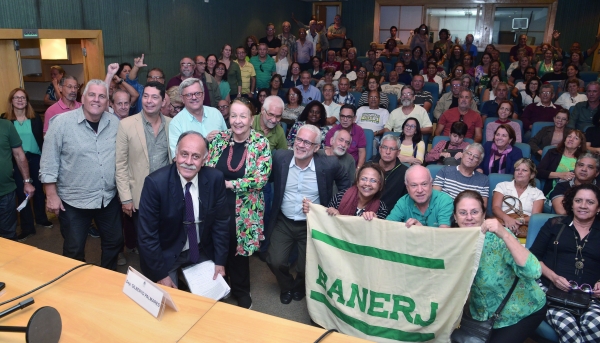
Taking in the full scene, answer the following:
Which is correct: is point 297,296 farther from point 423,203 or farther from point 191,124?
point 191,124

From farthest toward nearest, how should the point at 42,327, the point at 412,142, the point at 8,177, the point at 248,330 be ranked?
1. the point at 412,142
2. the point at 8,177
3. the point at 248,330
4. the point at 42,327

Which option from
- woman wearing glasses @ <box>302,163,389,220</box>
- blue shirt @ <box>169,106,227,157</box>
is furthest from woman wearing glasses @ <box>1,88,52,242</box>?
woman wearing glasses @ <box>302,163,389,220</box>

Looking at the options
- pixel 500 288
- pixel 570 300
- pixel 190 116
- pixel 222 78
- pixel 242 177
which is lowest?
pixel 570 300

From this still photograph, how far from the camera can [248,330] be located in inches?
69.5

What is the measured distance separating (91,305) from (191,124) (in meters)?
1.86

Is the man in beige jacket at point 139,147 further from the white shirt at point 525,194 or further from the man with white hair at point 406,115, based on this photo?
the man with white hair at point 406,115

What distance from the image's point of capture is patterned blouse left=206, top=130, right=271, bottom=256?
3.24 metres

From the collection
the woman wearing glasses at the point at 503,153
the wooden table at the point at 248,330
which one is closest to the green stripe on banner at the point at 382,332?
the wooden table at the point at 248,330

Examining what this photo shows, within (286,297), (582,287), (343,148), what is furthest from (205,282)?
(582,287)

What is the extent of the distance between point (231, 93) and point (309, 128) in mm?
4838

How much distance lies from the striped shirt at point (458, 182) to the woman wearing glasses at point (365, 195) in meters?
1.05

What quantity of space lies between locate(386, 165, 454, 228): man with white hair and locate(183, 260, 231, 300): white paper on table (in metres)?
1.22

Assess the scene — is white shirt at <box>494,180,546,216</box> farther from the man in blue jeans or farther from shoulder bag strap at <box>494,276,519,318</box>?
the man in blue jeans

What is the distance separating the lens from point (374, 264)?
2.74 meters
